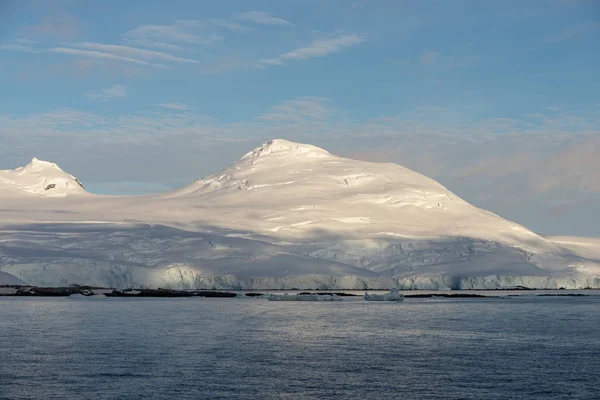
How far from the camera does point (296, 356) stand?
42781 mm

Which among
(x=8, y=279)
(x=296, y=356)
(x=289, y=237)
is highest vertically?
(x=289, y=237)

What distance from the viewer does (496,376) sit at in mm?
36750

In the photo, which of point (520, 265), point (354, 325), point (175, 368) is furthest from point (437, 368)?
point (520, 265)

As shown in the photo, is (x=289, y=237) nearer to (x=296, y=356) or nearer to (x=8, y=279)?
(x=8, y=279)

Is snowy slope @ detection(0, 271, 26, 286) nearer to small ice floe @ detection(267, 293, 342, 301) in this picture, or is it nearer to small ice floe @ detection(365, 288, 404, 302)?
small ice floe @ detection(267, 293, 342, 301)

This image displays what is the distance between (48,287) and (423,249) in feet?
216

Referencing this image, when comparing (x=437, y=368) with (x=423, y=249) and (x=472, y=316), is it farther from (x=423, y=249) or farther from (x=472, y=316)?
(x=423, y=249)

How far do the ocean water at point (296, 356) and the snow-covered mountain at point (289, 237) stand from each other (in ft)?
170

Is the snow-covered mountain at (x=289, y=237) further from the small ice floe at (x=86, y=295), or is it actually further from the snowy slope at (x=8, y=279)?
the small ice floe at (x=86, y=295)

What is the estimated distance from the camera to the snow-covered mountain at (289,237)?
125062 millimetres

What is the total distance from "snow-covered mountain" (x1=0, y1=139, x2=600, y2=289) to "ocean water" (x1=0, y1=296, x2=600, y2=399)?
51.9 m

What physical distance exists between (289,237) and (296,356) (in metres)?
108

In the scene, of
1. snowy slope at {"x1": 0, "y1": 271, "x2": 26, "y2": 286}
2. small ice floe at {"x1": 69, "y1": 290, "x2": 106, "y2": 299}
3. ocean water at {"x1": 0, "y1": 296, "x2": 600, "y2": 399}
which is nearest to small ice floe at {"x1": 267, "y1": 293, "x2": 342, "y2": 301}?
small ice floe at {"x1": 69, "y1": 290, "x2": 106, "y2": 299}

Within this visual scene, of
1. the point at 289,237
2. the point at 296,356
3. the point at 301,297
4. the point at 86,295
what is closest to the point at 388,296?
the point at 301,297
